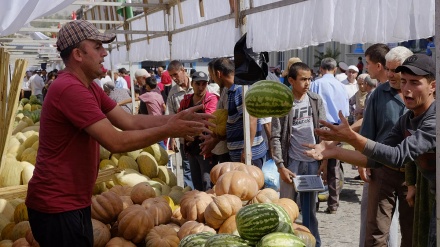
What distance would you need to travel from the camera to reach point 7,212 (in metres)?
4.81

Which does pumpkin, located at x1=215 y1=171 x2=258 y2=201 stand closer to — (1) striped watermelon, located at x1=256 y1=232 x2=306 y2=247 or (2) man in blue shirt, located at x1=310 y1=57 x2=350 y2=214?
(1) striped watermelon, located at x1=256 y1=232 x2=306 y2=247

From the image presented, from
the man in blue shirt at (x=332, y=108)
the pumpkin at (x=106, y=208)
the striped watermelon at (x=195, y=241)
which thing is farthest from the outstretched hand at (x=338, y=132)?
the man in blue shirt at (x=332, y=108)

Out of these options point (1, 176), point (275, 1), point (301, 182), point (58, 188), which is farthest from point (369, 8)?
point (1, 176)

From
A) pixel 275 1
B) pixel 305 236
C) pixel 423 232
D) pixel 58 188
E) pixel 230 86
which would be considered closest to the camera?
pixel 58 188

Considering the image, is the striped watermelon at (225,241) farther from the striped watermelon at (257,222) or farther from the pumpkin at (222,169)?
the pumpkin at (222,169)

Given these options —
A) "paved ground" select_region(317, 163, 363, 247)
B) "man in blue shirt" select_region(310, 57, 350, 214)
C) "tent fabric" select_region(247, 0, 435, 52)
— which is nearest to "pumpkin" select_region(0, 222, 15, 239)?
"tent fabric" select_region(247, 0, 435, 52)

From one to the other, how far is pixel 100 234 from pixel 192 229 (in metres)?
0.75

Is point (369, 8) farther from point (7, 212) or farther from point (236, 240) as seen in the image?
point (7, 212)

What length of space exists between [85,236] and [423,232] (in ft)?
7.30

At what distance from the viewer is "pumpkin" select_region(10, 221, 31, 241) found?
4.26 metres

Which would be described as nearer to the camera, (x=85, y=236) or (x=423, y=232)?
(x=85, y=236)

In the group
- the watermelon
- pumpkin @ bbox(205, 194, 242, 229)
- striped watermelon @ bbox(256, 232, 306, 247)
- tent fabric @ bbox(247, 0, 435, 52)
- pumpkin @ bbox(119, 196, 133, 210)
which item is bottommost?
pumpkin @ bbox(119, 196, 133, 210)

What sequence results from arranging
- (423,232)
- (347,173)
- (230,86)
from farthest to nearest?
1. (347,173)
2. (230,86)
3. (423,232)

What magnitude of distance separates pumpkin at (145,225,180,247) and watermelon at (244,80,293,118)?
4.33 ft
